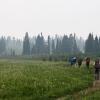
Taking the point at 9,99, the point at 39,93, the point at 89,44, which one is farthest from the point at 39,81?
the point at 89,44

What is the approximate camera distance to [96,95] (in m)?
29.2

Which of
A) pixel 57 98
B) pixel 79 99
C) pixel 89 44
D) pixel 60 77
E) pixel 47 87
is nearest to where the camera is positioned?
pixel 79 99

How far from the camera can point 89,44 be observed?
19738 centimetres

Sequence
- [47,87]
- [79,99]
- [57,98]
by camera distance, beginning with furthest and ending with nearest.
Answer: [47,87]
[57,98]
[79,99]

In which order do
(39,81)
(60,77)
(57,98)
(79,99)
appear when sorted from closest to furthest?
(79,99) → (57,98) → (39,81) → (60,77)

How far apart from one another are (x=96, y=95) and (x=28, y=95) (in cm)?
561

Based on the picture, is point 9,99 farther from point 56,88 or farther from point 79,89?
point 79,89

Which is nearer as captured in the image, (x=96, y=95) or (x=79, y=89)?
(x=96, y=95)

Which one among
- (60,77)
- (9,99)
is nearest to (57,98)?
(9,99)

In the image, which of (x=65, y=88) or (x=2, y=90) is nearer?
(x=2, y=90)

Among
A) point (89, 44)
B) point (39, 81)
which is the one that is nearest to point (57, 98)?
point (39, 81)

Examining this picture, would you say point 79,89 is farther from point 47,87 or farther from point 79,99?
point 79,99

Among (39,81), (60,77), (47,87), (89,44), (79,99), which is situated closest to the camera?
(79,99)

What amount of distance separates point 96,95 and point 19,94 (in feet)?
20.7
